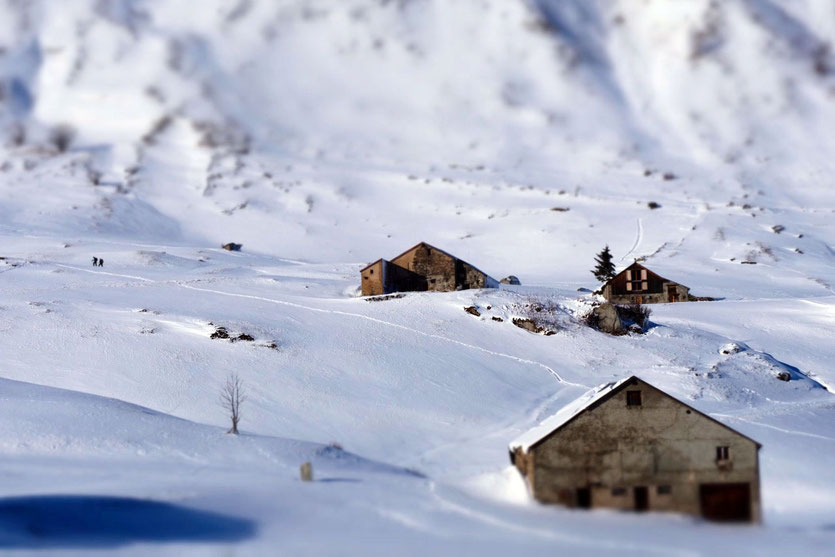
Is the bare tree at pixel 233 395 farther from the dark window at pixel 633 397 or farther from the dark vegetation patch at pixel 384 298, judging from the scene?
the dark vegetation patch at pixel 384 298

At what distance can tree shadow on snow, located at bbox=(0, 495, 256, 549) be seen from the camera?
25.9 meters

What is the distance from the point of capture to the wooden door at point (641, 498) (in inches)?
1329

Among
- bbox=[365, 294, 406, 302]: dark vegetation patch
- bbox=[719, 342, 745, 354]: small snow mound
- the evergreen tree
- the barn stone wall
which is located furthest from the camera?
the evergreen tree

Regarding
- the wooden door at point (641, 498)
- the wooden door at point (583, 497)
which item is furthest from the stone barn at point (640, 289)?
the wooden door at point (583, 497)

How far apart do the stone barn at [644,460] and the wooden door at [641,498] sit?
35 mm

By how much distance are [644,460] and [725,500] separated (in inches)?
120

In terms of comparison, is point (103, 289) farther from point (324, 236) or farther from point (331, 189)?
point (331, 189)

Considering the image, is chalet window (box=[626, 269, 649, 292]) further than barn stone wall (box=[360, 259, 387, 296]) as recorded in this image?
Yes

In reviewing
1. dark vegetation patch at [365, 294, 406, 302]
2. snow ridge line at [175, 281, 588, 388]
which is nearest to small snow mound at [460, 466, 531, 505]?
snow ridge line at [175, 281, 588, 388]

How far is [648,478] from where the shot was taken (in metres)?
34.1

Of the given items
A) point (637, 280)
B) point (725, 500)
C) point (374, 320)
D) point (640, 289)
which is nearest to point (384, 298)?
point (374, 320)

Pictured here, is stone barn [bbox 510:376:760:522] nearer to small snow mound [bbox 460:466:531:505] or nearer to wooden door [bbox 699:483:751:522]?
wooden door [bbox 699:483:751:522]

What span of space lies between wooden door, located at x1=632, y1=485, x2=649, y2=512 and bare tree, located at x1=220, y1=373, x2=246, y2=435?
19071 millimetres

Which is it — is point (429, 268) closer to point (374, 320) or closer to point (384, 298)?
point (384, 298)
